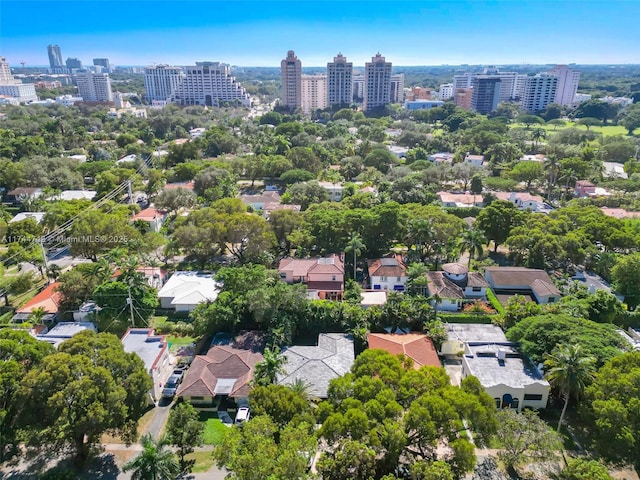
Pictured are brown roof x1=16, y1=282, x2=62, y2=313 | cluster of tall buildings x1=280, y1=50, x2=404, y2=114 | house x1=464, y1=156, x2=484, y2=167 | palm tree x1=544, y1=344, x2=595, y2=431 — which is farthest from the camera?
cluster of tall buildings x1=280, y1=50, x2=404, y2=114

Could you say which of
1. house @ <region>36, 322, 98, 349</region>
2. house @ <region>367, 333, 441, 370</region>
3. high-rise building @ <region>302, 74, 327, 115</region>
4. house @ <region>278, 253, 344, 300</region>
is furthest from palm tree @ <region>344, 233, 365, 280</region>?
high-rise building @ <region>302, 74, 327, 115</region>

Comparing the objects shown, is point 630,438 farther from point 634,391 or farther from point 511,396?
point 511,396

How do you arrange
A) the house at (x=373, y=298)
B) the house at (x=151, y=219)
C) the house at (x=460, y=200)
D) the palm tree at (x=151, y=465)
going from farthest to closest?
1. the house at (x=460, y=200)
2. the house at (x=151, y=219)
3. the house at (x=373, y=298)
4. the palm tree at (x=151, y=465)

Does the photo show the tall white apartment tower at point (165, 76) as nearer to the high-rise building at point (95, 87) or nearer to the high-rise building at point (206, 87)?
the high-rise building at point (206, 87)

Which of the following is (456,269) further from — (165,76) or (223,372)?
(165,76)

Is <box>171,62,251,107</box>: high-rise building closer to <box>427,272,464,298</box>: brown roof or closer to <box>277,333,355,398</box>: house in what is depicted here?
<box>427,272,464,298</box>: brown roof

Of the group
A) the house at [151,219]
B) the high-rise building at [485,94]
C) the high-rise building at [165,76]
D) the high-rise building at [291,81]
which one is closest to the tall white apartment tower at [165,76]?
the high-rise building at [165,76]

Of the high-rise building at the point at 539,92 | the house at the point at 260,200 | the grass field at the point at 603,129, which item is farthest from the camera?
the high-rise building at the point at 539,92

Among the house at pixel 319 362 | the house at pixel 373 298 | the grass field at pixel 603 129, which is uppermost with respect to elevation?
the grass field at pixel 603 129
